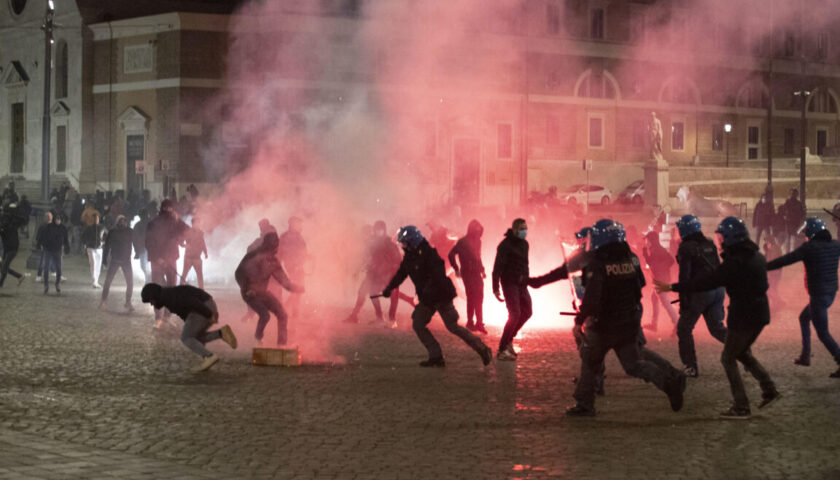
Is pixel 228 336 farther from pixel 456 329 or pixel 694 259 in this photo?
pixel 694 259

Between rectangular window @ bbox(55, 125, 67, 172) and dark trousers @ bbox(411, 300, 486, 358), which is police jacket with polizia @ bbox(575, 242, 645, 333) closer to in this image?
dark trousers @ bbox(411, 300, 486, 358)

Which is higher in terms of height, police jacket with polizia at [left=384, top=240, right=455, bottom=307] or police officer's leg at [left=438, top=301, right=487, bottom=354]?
police jacket with polizia at [left=384, top=240, right=455, bottom=307]

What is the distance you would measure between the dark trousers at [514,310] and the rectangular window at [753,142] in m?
46.1

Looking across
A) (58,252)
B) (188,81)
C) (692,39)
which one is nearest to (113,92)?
(188,81)

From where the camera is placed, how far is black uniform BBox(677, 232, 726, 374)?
11.2m

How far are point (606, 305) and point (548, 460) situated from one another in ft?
6.17

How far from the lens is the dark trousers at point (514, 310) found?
12.6 meters

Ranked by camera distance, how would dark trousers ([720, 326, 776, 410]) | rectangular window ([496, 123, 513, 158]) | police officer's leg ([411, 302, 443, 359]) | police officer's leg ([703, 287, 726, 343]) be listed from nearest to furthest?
1. dark trousers ([720, 326, 776, 410])
2. police officer's leg ([703, 287, 726, 343])
3. police officer's leg ([411, 302, 443, 359])
4. rectangular window ([496, 123, 513, 158])

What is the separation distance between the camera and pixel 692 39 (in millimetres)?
36000

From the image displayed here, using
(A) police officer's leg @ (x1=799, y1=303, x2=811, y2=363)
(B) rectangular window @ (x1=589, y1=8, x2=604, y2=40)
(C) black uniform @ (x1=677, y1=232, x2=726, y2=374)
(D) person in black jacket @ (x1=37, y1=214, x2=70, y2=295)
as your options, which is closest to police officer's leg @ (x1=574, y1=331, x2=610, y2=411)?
(C) black uniform @ (x1=677, y1=232, x2=726, y2=374)

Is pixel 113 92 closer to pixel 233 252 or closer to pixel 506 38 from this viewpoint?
pixel 506 38

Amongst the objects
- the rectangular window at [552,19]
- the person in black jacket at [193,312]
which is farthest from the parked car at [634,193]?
the person in black jacket at [193,312]

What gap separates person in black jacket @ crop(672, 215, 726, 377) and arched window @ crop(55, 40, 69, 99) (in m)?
43.1

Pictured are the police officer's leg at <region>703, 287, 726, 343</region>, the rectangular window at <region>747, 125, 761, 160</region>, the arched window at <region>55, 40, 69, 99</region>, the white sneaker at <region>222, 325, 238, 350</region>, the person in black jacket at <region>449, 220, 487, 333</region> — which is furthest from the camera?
→ the rectangular window at <region>747, 125, 761, 160</region>
